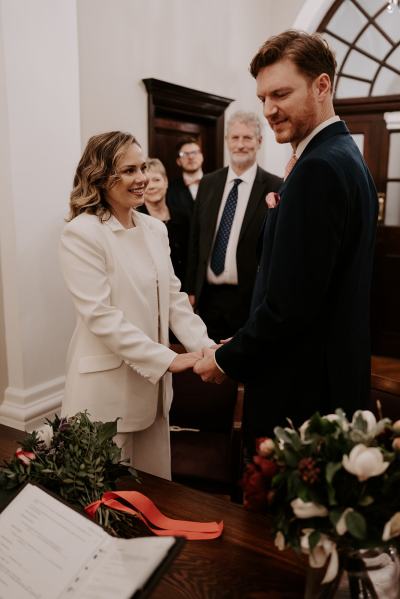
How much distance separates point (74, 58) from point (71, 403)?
1712 mm

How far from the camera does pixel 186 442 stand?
93.3 inches

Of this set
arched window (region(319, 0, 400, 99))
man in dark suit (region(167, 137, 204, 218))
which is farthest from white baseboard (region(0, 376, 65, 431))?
arched window (region(319, 0, 400, 99))

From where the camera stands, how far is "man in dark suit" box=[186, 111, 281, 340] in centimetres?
337

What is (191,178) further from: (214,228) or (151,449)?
(151,449)

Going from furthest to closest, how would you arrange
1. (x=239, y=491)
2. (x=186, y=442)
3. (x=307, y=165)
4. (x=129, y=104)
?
(x=129, y=104) → (x=186, y=442) → (x=239, y=491) → (x=307, y=165)

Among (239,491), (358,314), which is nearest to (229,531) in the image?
(358,314)

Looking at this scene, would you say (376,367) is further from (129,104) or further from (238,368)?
(238,368)

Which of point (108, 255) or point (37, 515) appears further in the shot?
point (108, 255)

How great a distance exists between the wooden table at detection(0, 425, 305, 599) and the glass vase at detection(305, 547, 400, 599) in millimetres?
206

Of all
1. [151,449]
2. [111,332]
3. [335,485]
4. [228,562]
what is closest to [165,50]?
[111,332]

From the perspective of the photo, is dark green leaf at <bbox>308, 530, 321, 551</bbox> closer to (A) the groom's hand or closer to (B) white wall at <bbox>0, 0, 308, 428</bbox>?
(A) the groom's hand

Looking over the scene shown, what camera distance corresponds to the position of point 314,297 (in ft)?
4.75

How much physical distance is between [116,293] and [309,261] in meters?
0.67

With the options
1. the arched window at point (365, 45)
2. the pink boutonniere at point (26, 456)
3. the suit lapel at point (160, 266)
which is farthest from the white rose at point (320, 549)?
the arched window at point (365, 45)
